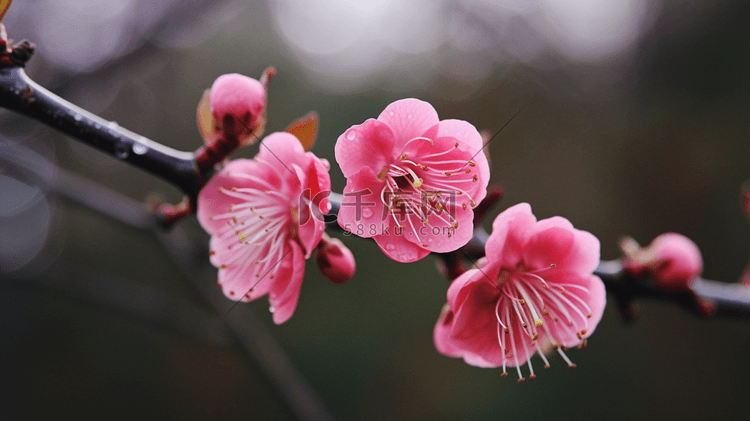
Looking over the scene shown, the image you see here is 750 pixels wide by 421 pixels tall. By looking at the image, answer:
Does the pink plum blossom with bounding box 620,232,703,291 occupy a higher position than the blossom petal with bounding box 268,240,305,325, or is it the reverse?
the pink plum blossom with bounding box 620,232,703,291

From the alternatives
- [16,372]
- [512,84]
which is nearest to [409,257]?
[512,84]

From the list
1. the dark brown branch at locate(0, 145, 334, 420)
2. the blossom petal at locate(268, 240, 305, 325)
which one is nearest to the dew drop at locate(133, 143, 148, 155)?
the blossom petal at locate(268, 240, 305, 325)

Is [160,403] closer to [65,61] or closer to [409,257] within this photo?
[65,61]

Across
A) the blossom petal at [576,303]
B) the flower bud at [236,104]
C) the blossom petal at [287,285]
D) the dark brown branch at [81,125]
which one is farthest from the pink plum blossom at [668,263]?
the dark brown branch at [81,125]

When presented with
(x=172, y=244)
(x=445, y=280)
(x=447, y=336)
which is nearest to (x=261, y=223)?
(x=447, y=336)

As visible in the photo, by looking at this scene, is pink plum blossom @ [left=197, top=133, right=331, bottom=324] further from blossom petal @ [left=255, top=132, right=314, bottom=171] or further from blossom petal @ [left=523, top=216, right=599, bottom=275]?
blossom petal @ [left=523, top=216, right=599, bottom=275]

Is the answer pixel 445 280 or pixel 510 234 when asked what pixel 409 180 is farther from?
pixel 445 280
